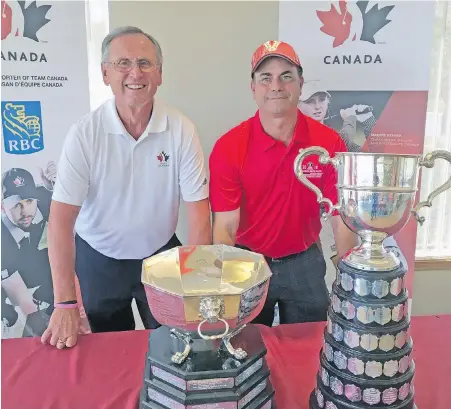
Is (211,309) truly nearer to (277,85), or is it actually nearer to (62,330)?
(62,330)

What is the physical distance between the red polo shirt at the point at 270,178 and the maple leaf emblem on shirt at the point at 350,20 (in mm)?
574

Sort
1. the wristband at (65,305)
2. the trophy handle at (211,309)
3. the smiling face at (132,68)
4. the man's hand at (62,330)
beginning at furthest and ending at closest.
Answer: the smiling face at (132,68)
the wristband at (65,305)
the man's hand at (62,330)
the trophy handle at (211,309)

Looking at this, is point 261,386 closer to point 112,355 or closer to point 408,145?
point 112,355

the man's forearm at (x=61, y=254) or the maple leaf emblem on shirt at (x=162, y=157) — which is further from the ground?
the maple leaf emblem on shirt at (x=162, y=157)

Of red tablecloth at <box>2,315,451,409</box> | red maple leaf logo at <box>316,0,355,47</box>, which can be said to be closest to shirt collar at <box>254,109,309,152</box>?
red maple leaf logo at <box>316,0,355,47</box>

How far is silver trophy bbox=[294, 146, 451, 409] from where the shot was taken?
82cm

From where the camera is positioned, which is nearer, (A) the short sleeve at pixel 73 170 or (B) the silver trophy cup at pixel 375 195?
(B) the silver trophy cup at pixel 375 195

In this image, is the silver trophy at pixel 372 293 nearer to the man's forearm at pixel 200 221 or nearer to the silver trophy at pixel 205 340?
the silver trophy at pixel 205 340

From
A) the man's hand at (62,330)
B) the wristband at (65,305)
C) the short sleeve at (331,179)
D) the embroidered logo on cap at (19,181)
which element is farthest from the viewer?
the embroidered logo on cap at (19,181)

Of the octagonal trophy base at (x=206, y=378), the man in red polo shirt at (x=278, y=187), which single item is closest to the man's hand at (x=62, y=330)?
the octagonal trophy base at (x=206, y=378)

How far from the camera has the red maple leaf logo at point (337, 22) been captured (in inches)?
80.5

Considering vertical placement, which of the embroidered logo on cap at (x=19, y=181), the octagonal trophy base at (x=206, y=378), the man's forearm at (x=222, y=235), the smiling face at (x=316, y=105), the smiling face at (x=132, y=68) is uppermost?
the smiling face at (x=132, y=68)

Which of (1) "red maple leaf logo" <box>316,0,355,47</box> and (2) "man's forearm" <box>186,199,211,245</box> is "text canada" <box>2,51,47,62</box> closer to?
(2) "man's forearm" <box>186,199,211,245</box>

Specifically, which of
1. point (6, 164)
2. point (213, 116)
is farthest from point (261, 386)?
point (6, 164)
